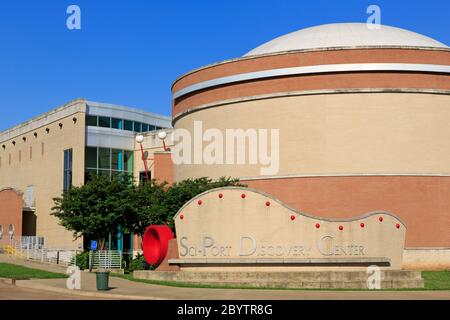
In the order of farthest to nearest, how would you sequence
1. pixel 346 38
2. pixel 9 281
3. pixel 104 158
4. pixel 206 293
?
1. pixel 104 158
2. pixel 346 38
3. pixel 9 281
4. pixel 206 293

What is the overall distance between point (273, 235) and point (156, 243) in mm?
6314

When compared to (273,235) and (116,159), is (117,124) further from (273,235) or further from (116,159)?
(273,235)

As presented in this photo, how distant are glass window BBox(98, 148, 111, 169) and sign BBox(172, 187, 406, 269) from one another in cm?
3301

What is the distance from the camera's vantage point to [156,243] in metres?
32.2

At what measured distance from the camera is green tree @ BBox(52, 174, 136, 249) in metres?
39.7

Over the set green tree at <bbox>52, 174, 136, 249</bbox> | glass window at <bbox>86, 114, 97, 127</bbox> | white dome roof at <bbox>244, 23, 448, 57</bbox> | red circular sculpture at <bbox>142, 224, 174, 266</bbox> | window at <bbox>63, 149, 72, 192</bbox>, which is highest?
white dome roof at <bbox>244, 23, 448, 57</bbox>

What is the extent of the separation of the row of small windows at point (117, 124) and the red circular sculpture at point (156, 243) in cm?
3108

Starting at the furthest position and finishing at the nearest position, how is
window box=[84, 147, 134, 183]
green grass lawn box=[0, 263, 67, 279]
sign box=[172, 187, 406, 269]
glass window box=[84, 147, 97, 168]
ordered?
window box=[84, 147, 134, 183]
glass window box=[84, 147, 97, 168]
green grass lawn box=[0, 263, 67, 279]
sign box=[172, 187, 406, 269]

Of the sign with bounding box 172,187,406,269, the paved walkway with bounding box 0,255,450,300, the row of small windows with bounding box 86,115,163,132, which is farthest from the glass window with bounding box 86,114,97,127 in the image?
the paved walkway with bounding box 0,255,450,300

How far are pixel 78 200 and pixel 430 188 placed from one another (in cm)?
2243

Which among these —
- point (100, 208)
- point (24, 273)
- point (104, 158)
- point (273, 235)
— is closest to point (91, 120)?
point (104, 158)

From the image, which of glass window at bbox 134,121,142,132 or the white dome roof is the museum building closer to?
the white dome roof

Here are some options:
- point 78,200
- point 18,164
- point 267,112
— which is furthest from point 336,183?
point 18,164
